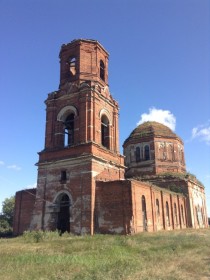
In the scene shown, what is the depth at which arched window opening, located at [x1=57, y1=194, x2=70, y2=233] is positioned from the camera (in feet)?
68.2

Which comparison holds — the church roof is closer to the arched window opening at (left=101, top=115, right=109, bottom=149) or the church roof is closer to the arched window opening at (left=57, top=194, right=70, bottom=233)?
the arched window opening at (left=101, top=115, right=109, bottom=149)

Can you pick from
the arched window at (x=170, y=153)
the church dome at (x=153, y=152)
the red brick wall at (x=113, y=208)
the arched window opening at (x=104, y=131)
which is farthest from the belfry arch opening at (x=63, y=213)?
the arched window at (x=170, y=153)

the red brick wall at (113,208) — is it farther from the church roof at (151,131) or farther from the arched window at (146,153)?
the church roof at (151,131)

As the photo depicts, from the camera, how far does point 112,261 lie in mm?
10602

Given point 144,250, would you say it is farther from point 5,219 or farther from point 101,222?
point 5,219

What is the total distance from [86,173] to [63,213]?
140 inches

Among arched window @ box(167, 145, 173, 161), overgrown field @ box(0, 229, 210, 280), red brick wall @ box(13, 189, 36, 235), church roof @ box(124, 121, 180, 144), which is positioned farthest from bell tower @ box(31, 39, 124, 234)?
arched window @ box(167, 145, 173, 161)

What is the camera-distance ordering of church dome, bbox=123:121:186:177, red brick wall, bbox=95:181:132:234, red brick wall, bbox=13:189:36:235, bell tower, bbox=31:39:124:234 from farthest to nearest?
church dome, bbox=123:121:186:177 < red brick wall, bbox=13:189:36:235 < bell tower, bbox=31:39:124:234 < red brick wall, bbox=95:181:132:234

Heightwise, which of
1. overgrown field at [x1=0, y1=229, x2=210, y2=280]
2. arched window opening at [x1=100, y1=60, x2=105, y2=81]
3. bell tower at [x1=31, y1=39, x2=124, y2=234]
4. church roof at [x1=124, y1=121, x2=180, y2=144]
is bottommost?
overgrown field at [x1=0, y1=229, x2=210, y2=280]

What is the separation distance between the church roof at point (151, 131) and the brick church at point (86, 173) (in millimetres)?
8858

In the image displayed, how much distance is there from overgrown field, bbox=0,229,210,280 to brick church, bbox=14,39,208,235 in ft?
12.5

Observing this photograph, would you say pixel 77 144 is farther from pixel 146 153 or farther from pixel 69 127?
pixel 146 153

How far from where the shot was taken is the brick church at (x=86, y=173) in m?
19.2

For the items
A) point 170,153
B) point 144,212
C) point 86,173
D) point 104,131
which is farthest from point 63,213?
point 170,153
